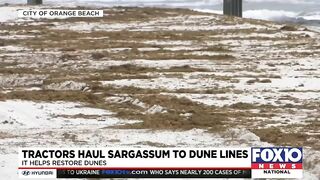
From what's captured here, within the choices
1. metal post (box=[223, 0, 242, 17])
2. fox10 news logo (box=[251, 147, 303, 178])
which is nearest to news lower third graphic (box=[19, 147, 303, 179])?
fox10 news logo (box=[251, 147, 303, 178])

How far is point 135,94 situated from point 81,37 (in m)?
14.5

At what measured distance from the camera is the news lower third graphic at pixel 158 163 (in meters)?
7.84

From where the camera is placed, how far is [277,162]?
8273 mm

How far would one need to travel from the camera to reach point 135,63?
21.2 m

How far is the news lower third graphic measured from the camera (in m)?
7.84

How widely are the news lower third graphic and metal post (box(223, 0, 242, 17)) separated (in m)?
32.5

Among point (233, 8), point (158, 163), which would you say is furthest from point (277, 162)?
point (233, 8)

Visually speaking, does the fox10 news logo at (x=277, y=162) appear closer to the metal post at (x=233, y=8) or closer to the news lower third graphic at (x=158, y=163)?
the news lower third graphic at (x=158, y=163)

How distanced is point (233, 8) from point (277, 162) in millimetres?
33510

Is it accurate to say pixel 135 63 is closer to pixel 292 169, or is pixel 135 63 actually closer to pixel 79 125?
pixel 79 125

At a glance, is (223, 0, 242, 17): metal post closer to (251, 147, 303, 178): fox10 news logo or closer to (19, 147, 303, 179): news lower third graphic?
(251, 147, 303, 178): fox10 news logo

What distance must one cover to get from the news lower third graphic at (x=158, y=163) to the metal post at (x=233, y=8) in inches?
1280

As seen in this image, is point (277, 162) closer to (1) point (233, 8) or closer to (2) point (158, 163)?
(2) point (158, 163)

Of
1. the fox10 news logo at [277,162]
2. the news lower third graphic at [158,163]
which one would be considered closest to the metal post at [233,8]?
the fox10 news logo at [277,162]
